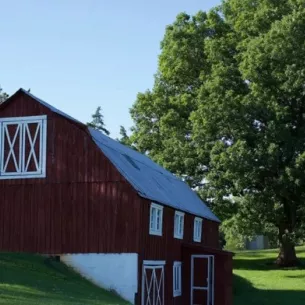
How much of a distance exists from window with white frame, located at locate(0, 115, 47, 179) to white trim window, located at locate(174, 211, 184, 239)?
8156 mm

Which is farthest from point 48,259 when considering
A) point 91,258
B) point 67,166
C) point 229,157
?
point 229,157

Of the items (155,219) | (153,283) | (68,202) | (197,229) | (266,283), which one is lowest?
(266,283)

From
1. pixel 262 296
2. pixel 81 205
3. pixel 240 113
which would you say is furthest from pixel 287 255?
pixel 81 205

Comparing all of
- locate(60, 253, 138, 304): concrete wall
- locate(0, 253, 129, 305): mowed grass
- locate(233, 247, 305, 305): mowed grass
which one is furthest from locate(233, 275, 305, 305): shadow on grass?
locate(0, 253, 129, 305): mowed grass

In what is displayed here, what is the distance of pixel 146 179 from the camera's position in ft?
115

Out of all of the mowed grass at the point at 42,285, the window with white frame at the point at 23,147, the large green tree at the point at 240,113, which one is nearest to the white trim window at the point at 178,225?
the mowed grass at the point at 42,285

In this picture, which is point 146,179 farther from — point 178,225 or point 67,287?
point 67,287

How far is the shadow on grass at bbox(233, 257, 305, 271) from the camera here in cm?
5330

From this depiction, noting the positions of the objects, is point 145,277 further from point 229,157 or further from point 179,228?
point 229,157

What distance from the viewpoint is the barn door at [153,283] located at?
3064cm

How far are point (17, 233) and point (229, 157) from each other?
795 inches

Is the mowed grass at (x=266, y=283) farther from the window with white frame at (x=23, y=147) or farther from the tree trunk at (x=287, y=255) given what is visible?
the window with white frame at (x=23, y=147)

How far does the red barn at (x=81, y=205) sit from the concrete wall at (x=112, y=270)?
45mm

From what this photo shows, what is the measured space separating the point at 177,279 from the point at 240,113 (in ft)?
56.1
